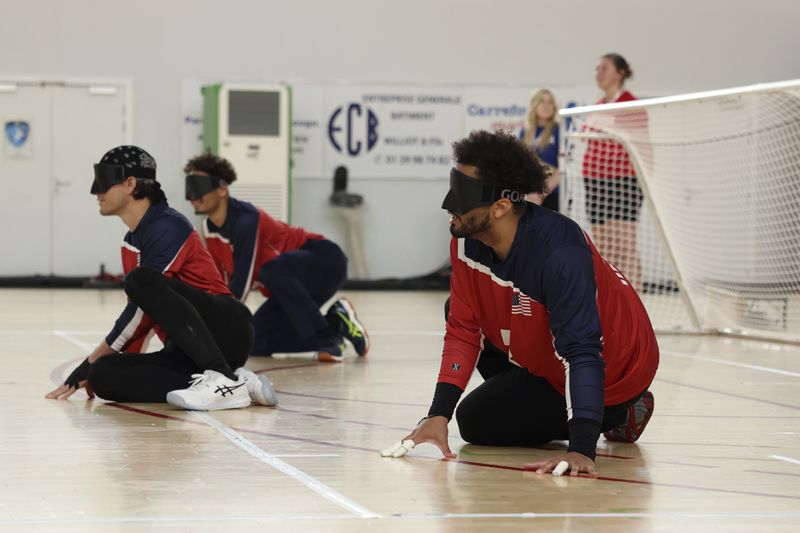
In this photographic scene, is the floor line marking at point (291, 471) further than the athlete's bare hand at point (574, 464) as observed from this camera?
No

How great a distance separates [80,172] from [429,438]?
1131 centimetres

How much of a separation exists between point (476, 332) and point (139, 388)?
1.63m

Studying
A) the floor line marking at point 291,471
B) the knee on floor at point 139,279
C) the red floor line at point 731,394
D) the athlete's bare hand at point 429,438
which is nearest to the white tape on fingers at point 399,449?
the athlete's bare hand at point 429,438

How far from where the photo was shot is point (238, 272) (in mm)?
6359

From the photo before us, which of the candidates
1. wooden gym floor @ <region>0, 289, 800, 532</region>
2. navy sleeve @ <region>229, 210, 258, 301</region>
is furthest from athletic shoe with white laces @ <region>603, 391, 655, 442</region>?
navy sleeve @ <region>229, 210, 258, 301</region>

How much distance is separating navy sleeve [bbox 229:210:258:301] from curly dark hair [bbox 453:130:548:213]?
3068 millimetres

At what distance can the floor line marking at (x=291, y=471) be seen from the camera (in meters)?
2.83

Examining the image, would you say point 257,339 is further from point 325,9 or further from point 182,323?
point 325,9

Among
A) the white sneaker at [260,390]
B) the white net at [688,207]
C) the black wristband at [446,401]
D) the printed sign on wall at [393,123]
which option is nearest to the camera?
the black wristband at [446,401]

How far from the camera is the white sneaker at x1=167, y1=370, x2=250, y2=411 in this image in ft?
14.6

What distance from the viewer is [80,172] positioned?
45.9ft

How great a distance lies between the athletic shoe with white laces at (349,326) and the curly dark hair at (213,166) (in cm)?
115

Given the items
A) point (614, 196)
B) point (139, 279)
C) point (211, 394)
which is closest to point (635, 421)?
point (211, 394)

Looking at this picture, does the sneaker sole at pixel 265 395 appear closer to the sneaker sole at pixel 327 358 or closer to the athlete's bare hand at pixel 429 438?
the athlete's bare hand at pixel 429 438
